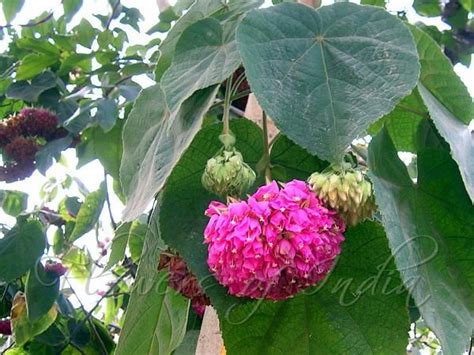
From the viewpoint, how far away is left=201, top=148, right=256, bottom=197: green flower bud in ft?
1.85

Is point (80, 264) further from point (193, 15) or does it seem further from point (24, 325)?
point (193, 15)

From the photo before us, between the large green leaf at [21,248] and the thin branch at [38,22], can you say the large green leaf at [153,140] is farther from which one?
the thin branch at [38,22]

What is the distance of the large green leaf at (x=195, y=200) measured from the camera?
59cm

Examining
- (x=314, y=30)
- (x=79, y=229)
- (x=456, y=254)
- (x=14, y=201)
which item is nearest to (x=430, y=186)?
(x=456, y=254)

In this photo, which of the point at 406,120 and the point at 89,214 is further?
the point at 89,214

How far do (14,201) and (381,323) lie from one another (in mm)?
1378

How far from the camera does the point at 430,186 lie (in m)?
0.60

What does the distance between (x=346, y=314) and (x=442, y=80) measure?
23 centimetres

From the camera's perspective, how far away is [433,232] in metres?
0.57

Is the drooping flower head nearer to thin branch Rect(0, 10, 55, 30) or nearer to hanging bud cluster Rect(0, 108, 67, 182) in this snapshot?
hanging bud cluster Rect(0, 108, 67, 182)

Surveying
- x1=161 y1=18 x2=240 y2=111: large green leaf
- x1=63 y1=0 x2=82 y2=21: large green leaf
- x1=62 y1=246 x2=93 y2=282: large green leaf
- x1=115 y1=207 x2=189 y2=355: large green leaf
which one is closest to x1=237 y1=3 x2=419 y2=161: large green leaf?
x1=161 y1=18 x2=240 y2=111: large green leaf

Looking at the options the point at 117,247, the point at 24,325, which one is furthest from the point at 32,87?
the point at 117,247

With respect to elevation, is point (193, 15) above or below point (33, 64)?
above

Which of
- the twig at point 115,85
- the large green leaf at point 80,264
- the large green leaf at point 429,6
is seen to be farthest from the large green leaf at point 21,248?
the large green leaf at point 429,6
